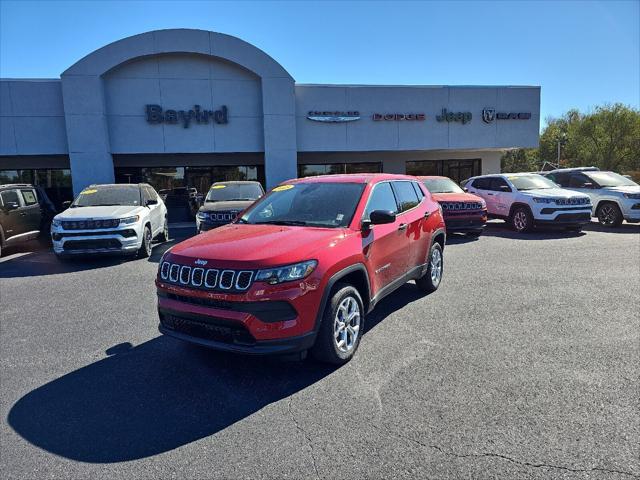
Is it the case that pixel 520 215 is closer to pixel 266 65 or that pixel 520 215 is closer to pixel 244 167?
pixel 266 65

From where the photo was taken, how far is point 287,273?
131 inches

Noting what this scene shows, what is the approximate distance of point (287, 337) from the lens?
3.30 metres

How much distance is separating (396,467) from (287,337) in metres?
1.22

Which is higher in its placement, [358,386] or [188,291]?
[188,291]

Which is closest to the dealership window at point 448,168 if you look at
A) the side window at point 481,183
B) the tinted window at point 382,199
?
the side window at point 481,183

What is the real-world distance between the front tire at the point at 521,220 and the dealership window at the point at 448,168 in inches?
392

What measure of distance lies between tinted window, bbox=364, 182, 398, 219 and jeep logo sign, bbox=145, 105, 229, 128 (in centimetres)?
1360

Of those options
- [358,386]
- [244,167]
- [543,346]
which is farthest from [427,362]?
[244,167]

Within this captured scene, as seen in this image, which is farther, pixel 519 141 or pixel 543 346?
pixel 519 141

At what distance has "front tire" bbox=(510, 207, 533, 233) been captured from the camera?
12.1 m

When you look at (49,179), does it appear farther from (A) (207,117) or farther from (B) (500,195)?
(B) (500,195)

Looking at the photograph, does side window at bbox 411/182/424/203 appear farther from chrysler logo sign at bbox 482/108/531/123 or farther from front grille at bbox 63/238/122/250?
chrysler logo sign at bbox 482/108/531/123

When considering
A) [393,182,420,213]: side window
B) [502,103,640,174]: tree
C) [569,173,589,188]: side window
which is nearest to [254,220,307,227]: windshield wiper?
[393,182,420,213]: side window

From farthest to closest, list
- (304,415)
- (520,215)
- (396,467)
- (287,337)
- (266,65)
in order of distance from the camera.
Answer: (266,65) → (520,215) → (287,337) → (304,415) → (396,467)
